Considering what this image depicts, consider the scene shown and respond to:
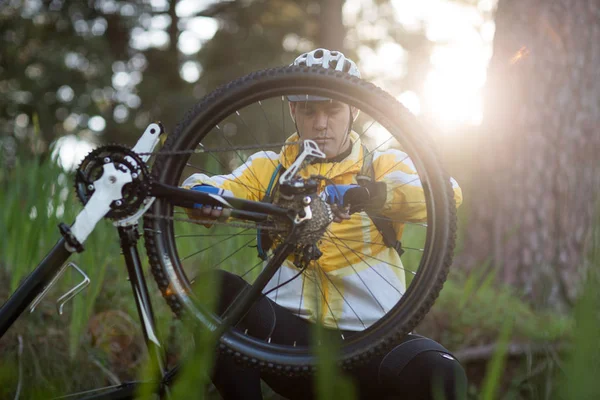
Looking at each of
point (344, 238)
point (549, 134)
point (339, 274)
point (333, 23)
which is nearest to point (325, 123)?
point (344, 238)

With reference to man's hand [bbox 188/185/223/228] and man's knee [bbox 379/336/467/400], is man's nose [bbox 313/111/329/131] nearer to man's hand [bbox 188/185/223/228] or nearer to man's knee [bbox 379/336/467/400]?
man's hand [bbox 188/185/223/228]

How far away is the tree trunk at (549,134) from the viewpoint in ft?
10.3

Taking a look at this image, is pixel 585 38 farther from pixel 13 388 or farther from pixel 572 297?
pixel 13 388

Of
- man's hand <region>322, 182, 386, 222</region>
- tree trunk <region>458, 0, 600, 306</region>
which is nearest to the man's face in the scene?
man's hand <region>322, 182, 386, 222</region>

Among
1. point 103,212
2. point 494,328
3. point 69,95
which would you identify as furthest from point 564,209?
point 69,95

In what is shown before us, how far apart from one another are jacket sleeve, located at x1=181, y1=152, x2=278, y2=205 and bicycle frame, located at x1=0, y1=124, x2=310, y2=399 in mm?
275

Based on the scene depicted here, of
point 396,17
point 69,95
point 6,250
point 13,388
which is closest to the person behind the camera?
point 13,388

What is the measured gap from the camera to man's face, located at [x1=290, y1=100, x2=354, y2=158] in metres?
1.78

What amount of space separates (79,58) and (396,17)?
8.87 metres

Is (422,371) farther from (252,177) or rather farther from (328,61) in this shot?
(328,61)

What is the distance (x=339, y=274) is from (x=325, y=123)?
46 centimetres

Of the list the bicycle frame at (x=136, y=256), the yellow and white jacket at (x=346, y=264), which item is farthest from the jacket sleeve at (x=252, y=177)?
the bicycle frame at (x=136, y=256)

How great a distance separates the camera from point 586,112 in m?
3.17

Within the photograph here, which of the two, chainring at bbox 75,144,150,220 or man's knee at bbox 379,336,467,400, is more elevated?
chainring at bbox 75,144,150,220
